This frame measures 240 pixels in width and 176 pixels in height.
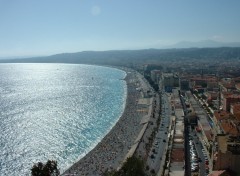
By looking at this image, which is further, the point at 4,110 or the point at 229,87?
the point at 229,87

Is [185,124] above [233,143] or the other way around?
the other way around

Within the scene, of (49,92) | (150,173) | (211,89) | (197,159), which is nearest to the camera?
(150,173)

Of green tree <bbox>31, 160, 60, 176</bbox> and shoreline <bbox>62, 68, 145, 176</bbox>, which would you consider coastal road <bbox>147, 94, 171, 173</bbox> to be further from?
green tree <bbox>31, 160, 60, 176</bbox>

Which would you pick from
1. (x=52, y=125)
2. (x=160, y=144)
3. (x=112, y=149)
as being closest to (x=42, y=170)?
(x=112, y=149)

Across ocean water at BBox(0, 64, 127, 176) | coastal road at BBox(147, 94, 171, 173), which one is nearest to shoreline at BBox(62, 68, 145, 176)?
ocean water at BBox(0, 64, 127, 176)

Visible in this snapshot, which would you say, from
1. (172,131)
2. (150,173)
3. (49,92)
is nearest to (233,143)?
(150,173)

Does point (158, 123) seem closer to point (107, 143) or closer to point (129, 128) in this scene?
point (129, 128)

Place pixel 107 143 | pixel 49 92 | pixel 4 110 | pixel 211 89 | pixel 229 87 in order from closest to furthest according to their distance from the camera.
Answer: pixel 107 143 → pixel 4 110 → pixel 229 87 → pixel 211 89 → pixel 49 92

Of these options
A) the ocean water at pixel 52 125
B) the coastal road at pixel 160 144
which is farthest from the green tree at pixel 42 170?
the ocean water at pixel 52 125

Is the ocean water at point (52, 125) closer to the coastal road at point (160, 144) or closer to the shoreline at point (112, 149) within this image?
the shoreline at point (112, 149)
